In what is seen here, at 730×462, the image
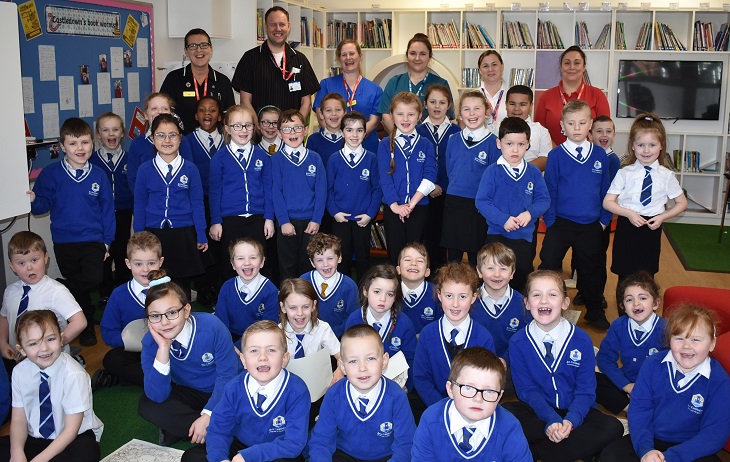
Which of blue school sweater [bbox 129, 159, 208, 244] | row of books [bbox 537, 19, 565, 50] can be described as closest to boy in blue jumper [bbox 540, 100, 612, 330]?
blue school sweater [bbox 129, 159, 208, 244]

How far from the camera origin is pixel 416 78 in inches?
200

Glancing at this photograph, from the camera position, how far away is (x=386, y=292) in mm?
3180

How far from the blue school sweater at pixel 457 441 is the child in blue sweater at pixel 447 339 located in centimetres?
68

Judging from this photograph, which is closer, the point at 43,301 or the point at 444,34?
the point at 43,301

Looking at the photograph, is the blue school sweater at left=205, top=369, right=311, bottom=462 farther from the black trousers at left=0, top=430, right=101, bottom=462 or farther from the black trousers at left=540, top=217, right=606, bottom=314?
the black trousers at left=540, top=217, right=606, bottom=314

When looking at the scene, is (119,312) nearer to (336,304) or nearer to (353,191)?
(336,304)

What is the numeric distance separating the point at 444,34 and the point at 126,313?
17.7 feet

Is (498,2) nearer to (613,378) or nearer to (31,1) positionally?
(31,1)

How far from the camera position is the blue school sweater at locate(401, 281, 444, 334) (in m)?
3.51

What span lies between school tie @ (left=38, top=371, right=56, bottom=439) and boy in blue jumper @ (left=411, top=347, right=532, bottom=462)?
139 centimetres

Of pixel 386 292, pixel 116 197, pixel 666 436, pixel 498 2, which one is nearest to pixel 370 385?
pixel 386 292

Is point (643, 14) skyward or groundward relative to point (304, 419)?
skyward

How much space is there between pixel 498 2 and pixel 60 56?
15.8 ft

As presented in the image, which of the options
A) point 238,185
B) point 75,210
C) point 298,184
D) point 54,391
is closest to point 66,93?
point 75,210
